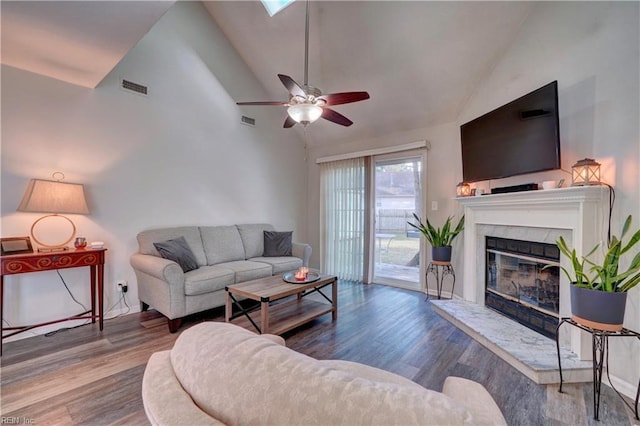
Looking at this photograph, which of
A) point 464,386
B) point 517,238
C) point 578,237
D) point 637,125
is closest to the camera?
point 464,386

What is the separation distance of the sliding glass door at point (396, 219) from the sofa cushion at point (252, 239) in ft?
6.01

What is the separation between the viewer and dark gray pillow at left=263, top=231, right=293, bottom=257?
432 centimetres

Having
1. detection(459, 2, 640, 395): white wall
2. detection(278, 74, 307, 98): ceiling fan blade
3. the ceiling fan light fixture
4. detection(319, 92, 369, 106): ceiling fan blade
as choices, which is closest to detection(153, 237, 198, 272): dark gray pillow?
the ceiling fan light fixture

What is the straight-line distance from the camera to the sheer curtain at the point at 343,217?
4.77 m

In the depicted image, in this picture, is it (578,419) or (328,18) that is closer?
(578,419)

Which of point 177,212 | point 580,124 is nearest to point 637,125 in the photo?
point 580,124

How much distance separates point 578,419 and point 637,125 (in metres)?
1.97

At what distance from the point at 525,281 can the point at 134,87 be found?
4862 mm

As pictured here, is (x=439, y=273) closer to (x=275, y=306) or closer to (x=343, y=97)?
(x=275, y=306)

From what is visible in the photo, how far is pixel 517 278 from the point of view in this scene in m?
2.92

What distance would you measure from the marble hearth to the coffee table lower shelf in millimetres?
1448

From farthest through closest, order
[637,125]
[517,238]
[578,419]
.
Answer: [517,238]
[637,125]
[578,419]

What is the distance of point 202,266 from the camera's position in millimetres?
3459

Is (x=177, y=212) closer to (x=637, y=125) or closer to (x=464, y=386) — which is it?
(x=464, y=386)
